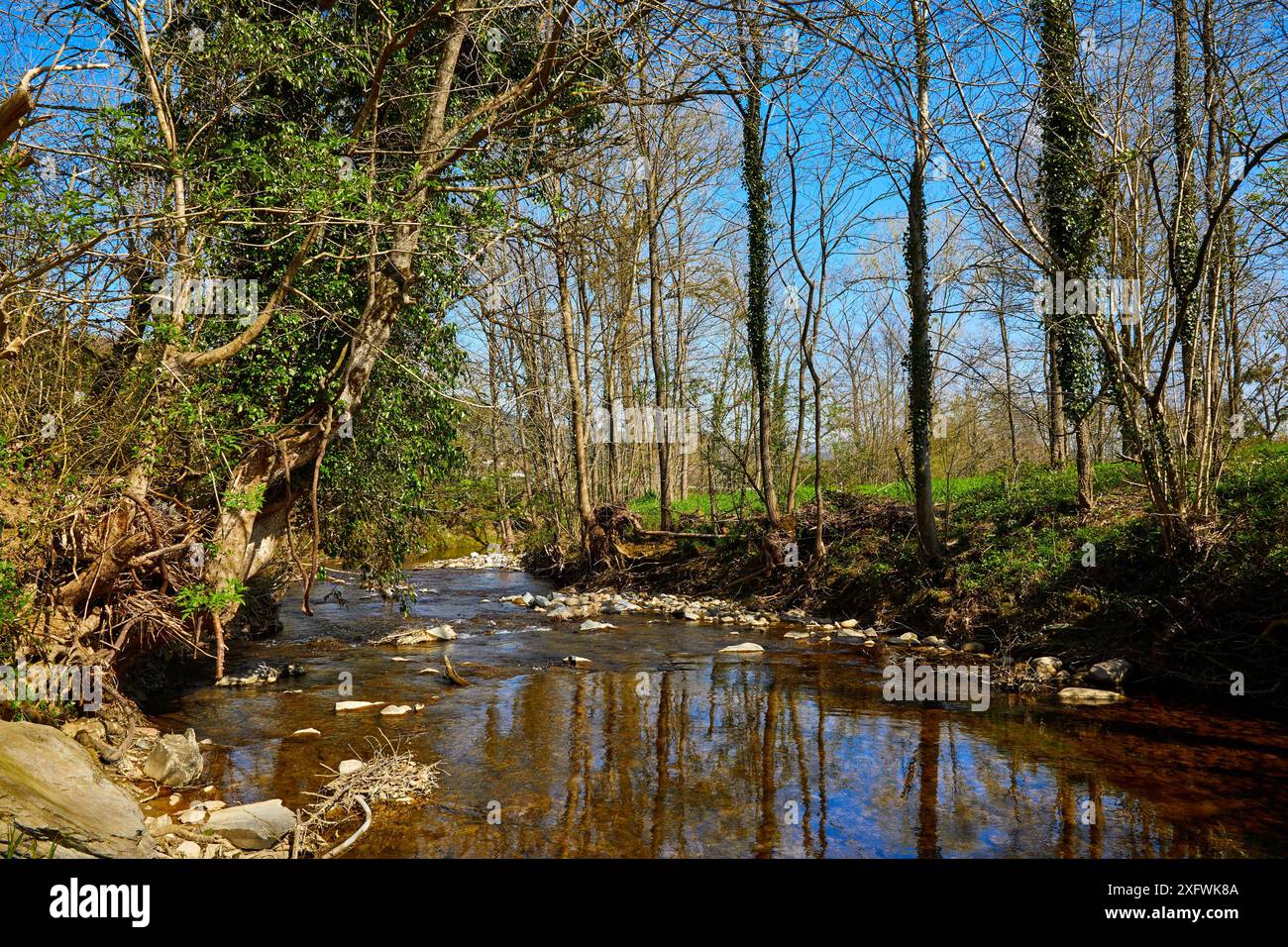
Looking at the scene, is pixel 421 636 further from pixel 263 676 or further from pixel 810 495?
pixel 810 495

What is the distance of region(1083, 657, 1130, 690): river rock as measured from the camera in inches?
319

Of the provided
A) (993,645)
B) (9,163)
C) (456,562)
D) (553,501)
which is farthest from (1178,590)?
(456,562)

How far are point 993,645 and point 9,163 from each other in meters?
10.5

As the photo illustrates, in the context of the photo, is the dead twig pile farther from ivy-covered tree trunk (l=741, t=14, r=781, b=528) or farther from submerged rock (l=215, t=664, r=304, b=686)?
ivy-covered tree trunk (l=741, t=14, r=781, b=528)

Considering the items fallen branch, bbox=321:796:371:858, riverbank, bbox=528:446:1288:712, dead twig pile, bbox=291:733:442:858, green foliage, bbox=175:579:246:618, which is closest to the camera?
fallen branch, bbox=321:796:371:858

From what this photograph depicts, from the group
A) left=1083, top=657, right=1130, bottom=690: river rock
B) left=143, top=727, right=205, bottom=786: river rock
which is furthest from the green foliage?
left=1083, top=657, right=1130, bottom=690: river rock

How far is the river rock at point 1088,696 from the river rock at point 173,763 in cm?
803

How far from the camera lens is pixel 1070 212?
34.6 feet

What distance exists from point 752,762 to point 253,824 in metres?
3.62

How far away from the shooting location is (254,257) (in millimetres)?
8312

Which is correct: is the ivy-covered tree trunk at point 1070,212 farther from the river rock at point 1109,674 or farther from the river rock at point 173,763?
the river rock at point 173,763

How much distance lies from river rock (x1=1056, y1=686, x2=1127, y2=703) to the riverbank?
375 millimetres

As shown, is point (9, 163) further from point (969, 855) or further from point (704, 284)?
point (704, 284)

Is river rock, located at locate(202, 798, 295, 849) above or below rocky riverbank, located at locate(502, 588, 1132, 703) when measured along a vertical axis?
above
